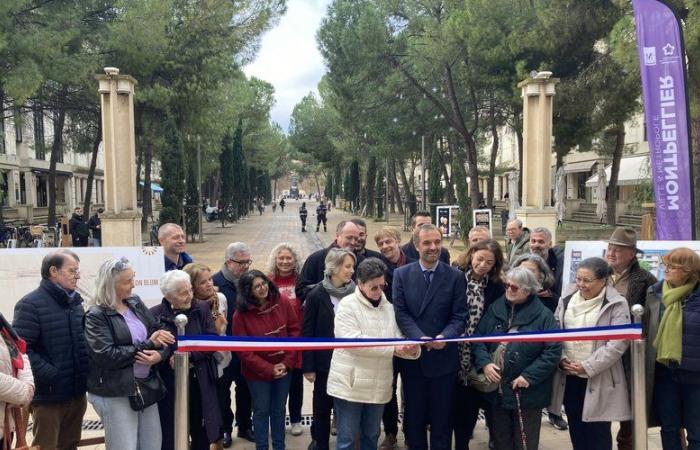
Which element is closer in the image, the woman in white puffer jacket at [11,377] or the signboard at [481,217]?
the woman in white puffer jacket at [11,377]

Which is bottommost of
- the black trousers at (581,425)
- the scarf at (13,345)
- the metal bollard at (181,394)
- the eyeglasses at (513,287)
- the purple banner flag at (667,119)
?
the black trousers at (581,425)

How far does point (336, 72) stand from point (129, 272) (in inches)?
786

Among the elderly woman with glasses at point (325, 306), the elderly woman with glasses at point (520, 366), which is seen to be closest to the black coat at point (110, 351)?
the elderly woman with glasses at point (325, 306)

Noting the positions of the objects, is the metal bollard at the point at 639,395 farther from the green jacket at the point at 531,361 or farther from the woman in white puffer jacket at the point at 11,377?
the woman in white puffer jacket at the point at 11,377

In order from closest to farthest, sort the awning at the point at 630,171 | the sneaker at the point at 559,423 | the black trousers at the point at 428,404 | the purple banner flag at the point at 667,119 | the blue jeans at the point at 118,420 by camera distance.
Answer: the blue jeans at the point at 118,420 < the black trousers at the point at 428,404 < the sneaker at the point at 559,423 < the purple banner flag at the point at 667,119 < the awning at the point at 630,171

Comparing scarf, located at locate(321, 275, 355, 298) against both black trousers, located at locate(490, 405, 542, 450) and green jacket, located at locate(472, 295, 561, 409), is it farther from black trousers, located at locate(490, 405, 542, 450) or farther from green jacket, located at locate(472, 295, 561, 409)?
black trousers, located at locate(490, 405, 542, 450)

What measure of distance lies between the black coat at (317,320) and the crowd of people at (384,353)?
11 millimetres

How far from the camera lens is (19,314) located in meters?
3.20

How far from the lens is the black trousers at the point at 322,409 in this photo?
4.07m

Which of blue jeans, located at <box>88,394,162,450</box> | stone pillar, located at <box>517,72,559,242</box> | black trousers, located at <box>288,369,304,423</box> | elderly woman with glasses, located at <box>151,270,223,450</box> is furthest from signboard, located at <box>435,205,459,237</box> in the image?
blue jeans, located at <box>88,394,162,450</box>

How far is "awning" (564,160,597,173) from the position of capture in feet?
121

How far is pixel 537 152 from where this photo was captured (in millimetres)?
11523

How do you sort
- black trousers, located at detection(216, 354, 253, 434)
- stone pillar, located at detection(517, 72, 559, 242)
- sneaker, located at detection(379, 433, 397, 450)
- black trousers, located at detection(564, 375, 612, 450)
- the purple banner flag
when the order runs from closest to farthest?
black trousers, located at detection(564, 375, 612, 450) < black trousers, located at detection(216, 354, 253, 434) < sneaker, located at detection(379, 433, 397, 450) < the purple banner flag < stone pillar, located at detection(517, 72, 559, 242)

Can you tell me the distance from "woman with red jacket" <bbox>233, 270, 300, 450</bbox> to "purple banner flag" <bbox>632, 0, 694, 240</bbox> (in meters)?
4.65
